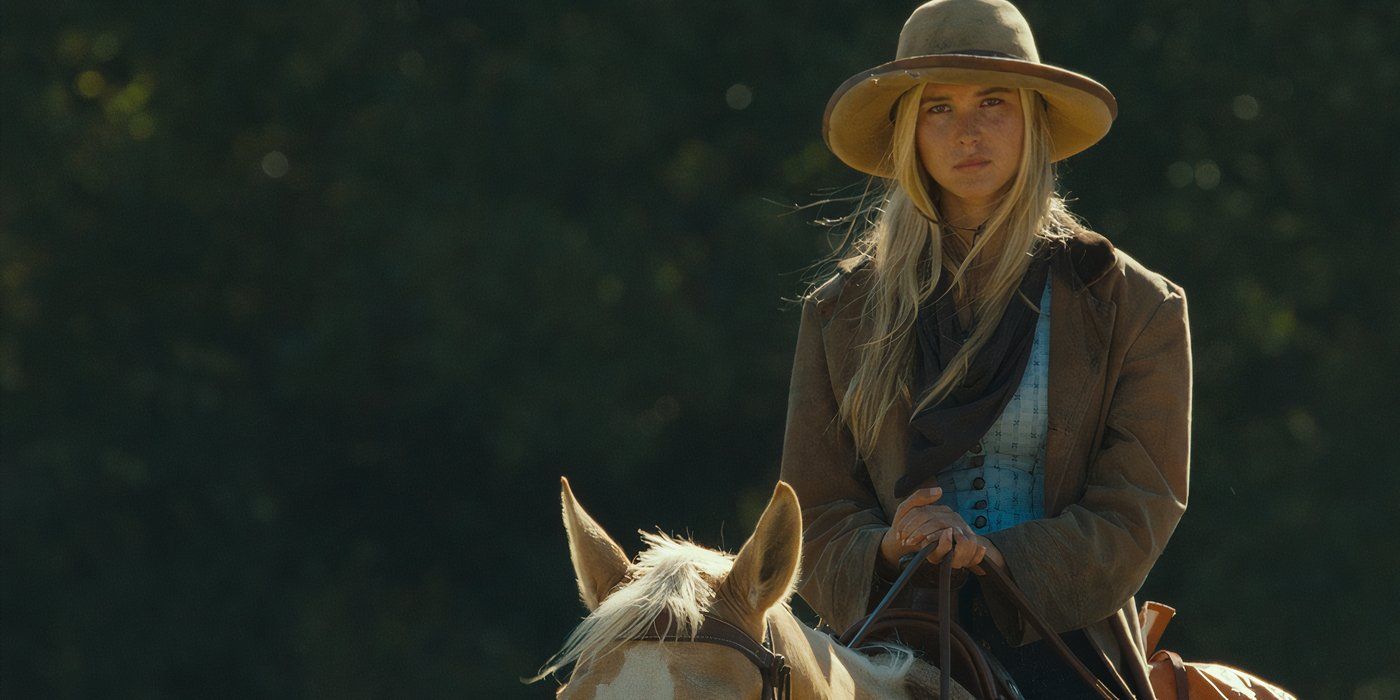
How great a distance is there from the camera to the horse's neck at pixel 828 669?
2.82 m

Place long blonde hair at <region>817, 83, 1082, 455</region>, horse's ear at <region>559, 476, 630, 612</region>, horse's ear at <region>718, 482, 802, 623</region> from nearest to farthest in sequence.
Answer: horse's ear at <region>718, 482, 802, 623</region>, horse's ear at <region>559, 476, 630, 612</region>, long blonde hair at <region>817, 83, 1082, 455</region>

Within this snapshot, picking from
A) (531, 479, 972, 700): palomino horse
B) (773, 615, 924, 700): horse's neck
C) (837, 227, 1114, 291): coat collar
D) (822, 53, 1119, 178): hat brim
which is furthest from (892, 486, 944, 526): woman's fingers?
(822, 53, 1119, 178): hat brim

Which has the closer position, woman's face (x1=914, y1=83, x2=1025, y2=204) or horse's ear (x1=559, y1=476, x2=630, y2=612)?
horse's ear (x1=559, y1=476, x2=630, y2=612)

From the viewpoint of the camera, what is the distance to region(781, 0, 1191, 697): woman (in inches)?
139

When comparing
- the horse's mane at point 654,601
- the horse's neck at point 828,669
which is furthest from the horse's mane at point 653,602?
the horse's neck at point 828,669

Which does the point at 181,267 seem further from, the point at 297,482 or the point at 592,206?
the point at 592,206

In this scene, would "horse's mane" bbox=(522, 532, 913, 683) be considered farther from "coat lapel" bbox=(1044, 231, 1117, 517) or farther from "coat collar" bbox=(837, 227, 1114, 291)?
"coat collar" bbox=(837, 227, 1114, 291)

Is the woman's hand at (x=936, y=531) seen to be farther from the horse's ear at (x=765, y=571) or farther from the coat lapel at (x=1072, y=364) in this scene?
the horse's ear at (x=765, y=571)

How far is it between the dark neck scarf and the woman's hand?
0.61 feet

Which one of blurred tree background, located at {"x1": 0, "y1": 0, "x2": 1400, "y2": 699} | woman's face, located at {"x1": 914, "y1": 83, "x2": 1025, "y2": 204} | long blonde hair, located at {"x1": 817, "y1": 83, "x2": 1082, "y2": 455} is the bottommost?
blurred tree background, located at {"x1": 0, "y1": 0, "x2": 1400, "y2": 699}

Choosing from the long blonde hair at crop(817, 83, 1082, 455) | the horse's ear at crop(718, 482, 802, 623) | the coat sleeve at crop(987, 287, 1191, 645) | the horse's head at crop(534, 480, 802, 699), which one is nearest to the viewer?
the horse's head at crop(534, 480, 802, 699)

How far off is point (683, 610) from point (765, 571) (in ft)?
0.47

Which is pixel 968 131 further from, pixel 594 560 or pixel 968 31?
pixel 594 560

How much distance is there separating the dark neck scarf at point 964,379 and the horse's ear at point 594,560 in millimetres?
830
